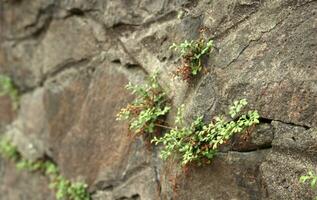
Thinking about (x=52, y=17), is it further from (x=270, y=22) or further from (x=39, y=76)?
(x=270, y=22)

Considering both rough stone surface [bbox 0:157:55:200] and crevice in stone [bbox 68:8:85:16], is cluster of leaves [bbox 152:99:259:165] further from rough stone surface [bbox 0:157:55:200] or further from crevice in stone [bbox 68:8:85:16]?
rough stone surface [bbox 0:157:55:200]

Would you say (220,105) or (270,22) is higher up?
(270,22)

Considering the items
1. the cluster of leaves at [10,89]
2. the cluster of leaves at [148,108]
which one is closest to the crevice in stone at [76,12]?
the cluster of leaves at [148,108]

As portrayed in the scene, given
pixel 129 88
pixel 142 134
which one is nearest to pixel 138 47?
pixel 129 88

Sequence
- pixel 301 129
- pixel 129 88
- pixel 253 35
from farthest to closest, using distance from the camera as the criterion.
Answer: pixel 129 88 → pixel 253 35 → pixel 301 129

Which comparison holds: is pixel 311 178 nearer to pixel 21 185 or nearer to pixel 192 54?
pixel 192 54

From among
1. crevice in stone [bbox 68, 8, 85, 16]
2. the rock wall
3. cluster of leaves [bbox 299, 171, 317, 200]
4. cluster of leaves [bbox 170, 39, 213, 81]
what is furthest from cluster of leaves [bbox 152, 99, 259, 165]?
crevice in stone [bbox 68, 8, 85, 16]
